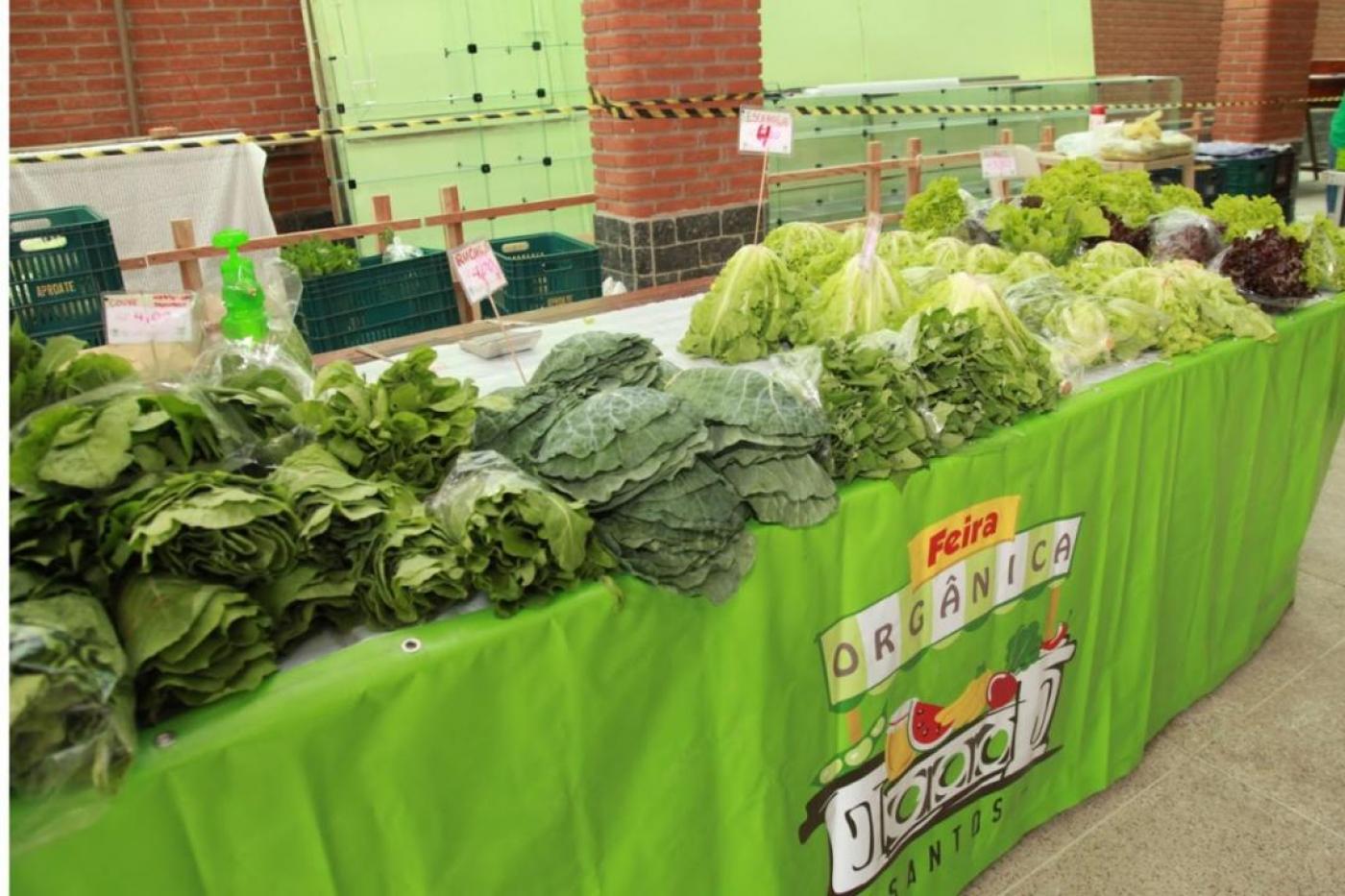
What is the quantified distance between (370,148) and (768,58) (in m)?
3.34

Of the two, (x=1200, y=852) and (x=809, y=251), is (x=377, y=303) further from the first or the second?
(x=1200, y=852)

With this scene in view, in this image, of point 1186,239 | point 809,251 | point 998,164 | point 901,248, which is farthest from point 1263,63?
point 809,251

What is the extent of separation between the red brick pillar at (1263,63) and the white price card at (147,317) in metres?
11.0

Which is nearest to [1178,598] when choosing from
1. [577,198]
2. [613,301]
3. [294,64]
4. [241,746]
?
[613,301]

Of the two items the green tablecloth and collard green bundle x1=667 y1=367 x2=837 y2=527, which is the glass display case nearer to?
the green tablecloth

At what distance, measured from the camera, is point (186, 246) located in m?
4.21

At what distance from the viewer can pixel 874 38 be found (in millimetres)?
8758

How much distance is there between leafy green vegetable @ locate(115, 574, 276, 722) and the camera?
106 cm

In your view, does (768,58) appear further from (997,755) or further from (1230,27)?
(997,755)

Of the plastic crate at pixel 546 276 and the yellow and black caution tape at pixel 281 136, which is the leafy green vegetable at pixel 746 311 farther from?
the yellow and black caution tape at pixel 281 136

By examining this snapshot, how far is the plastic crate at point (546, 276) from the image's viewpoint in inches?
179

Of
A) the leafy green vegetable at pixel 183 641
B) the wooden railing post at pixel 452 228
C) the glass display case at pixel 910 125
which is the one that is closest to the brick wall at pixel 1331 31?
the glass display case at pixel 910 125

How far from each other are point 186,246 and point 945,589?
3673 millimetres

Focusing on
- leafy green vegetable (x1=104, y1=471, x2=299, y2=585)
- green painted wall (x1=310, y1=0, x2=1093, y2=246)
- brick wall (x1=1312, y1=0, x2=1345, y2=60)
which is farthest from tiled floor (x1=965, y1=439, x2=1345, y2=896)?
brick wall (x1=1312, y1=0, x2=1345, y2=60)
